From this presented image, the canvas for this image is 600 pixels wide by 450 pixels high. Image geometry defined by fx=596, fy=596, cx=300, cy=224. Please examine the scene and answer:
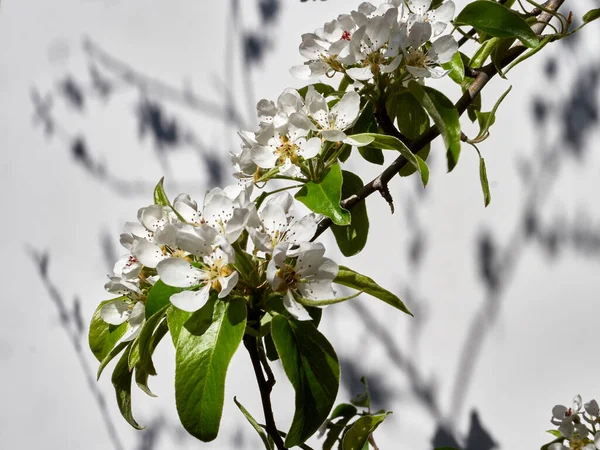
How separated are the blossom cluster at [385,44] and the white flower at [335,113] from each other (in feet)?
0.11

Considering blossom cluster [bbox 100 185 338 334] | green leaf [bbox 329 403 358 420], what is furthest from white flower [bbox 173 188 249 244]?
green leaf [bbox 329 403 358 420]

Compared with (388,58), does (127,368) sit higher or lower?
lower

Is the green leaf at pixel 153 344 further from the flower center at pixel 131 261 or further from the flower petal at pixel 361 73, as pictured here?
the flower petal at pixel 361 73

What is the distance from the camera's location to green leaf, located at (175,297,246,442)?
0.57 meters

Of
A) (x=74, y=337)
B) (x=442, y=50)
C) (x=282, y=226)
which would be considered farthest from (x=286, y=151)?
(x=74, y=337)

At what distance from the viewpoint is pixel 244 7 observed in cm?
153

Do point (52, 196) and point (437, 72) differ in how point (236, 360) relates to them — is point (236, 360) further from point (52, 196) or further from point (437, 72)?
point (437, 72)

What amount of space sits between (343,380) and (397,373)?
0.14 metres

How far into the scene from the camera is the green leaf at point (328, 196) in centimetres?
62

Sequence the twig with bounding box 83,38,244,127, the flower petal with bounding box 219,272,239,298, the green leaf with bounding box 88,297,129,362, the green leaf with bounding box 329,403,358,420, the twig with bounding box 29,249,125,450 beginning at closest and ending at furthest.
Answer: the flower petal with bounding box 219,272,239,298 → the green leaf with bounding box 88,297,129,362 → the green leaf with bounding box 329,403,358,420 → the twig with bounding box 83,38,244,127 → the twig with bounding box 29,249,125,450

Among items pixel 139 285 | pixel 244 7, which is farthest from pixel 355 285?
pixel 244 7

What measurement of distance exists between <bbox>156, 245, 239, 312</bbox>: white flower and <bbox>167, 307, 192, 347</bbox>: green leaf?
0.10 ft

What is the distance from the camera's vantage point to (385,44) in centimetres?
67

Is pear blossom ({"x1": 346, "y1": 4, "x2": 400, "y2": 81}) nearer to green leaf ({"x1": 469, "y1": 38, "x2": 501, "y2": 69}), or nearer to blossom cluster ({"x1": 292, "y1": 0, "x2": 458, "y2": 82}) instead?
blossom cluster ({"x1": 292, "y1": 0, "x2": 458, "y2": 82})
